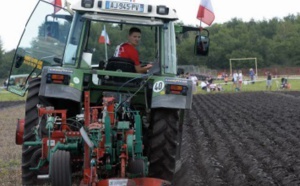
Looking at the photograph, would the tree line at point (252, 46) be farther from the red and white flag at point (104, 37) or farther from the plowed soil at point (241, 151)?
the red and white flag at point (104, 37)

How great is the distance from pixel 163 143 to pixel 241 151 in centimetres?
393

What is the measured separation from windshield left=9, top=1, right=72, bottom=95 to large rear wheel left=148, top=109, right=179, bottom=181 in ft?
5.40

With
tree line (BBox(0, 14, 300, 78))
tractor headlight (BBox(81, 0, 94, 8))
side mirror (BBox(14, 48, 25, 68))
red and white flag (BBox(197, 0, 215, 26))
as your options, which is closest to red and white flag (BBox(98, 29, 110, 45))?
tractor headlight (BBox(81, 0, 94, 8))

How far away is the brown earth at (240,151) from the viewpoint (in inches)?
341

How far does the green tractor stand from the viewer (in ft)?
22.7

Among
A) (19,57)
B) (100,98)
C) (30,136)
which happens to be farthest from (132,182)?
(19,57)

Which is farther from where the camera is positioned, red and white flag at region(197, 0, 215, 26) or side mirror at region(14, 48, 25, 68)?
red and white flag at region(197, 0, 215, 26)

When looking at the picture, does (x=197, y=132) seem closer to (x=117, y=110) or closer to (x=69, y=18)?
(x=69, y=18)

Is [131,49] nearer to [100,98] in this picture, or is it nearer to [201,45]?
[100,98]

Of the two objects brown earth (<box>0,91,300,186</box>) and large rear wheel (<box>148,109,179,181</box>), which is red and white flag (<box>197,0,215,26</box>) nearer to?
Result: brown earth (<box>0,91,300,186</box>)

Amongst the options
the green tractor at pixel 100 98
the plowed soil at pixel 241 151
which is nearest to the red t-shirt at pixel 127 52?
the green tractor at pixel 100 98

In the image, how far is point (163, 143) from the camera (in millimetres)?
7633

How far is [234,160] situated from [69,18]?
336cm

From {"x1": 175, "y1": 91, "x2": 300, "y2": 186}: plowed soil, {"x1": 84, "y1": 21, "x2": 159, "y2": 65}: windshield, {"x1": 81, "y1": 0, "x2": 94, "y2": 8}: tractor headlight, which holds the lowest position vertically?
{"x1": 175, "y1": 91, "x2": 300, "y2": 186}: plowed soil
